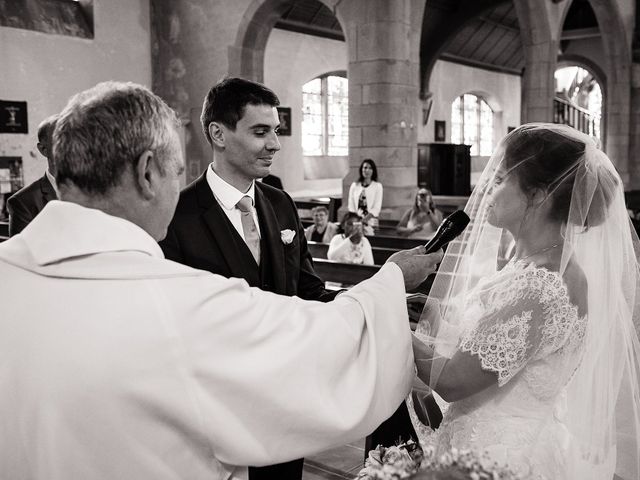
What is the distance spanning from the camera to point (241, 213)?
226 centimetres

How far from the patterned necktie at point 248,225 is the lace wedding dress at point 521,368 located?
74cm

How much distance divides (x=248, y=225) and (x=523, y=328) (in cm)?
100

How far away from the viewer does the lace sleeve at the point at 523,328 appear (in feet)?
5.29

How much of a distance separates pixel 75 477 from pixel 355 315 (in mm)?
542

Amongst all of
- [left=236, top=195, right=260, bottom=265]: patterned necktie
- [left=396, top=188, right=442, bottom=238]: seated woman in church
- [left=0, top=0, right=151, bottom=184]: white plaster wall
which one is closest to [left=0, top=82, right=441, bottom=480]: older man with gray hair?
[left=236, top=195, right=260, bottom=265]: patterned necktie

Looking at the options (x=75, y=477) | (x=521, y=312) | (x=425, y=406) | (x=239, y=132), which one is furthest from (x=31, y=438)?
(x=239, y=132)

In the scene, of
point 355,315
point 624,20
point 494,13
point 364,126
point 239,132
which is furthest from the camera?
point 494,13

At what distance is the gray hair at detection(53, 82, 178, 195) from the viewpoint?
3.65 feet

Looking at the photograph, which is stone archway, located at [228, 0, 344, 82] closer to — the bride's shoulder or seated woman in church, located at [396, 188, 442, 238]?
seated woman in church, located at [396, 188, 442, 238]

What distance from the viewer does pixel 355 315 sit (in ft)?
4.13

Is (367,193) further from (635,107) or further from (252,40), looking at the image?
(635,107)

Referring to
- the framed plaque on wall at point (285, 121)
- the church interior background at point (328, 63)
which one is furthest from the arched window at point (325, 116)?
the framed plaque on wall at point (285, 121)

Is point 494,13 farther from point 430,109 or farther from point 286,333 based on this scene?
point 286,333

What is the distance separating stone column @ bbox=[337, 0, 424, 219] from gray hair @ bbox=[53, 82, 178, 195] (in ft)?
26.4
